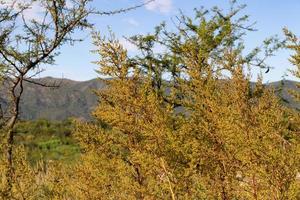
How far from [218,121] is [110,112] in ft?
5.64

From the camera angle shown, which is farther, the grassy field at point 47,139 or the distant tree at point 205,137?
the grassy field at point 47,139

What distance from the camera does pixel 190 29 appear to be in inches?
989

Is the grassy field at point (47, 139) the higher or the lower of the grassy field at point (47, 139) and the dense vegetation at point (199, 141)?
the lower

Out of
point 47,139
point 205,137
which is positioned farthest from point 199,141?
point 47,139

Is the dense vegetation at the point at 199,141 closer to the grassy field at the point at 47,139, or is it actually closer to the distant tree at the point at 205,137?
the distant tree at the point at 205,137

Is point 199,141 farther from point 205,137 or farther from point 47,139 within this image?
point 47,139

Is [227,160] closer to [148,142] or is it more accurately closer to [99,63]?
[148,142]

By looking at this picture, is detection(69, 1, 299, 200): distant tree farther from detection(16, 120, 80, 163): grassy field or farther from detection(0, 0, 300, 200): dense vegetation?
detection(16, 120, 80, 163): grassy field

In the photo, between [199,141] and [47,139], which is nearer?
[199,141]

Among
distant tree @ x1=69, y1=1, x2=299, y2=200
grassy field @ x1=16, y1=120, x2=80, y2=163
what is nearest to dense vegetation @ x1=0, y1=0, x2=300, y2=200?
distant tree @ x1=69, y1=1, x2=299, y2=200

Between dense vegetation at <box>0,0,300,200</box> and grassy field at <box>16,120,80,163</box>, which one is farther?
grassy field at <box>16,120,80,163</box>

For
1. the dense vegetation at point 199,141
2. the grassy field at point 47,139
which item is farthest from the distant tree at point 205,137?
the grassy field at point 47,139

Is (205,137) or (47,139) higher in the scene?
(205,137)

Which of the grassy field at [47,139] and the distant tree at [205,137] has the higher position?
the distant tree at [205,137]
